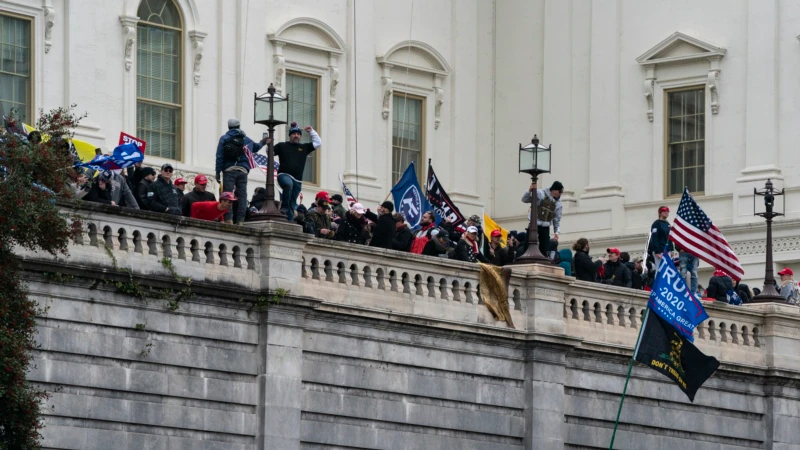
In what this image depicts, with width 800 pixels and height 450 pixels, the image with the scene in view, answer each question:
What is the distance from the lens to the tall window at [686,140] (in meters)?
59.2

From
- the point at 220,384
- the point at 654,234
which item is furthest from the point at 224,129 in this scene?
the point at 220,384

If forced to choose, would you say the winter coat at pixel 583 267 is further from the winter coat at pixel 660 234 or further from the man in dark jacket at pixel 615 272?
the winter coat at pixel 660 234

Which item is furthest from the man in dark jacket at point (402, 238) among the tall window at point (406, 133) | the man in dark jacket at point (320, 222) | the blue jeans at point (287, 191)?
the tall window at point (406, 133)

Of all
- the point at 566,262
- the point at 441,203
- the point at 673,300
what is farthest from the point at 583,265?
the point at 441,203

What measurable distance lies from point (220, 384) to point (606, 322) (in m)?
8.68

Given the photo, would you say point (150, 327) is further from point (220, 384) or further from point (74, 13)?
point (74, 13)

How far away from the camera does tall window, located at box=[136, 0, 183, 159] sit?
54.7 metres

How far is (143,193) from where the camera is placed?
4066 centimetres

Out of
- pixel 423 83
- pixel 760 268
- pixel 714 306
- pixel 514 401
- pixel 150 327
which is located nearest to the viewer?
pixel 150 327

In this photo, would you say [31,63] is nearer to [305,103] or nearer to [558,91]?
[305,103]

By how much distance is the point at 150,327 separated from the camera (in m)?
38.6

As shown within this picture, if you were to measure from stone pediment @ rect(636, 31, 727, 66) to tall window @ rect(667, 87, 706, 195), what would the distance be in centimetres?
76

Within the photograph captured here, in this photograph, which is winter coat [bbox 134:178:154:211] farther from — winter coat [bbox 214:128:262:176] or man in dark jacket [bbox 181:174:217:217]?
winter coat [bbox 214:128:262:176]

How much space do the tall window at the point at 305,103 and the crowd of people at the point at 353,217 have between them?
8.04 m
